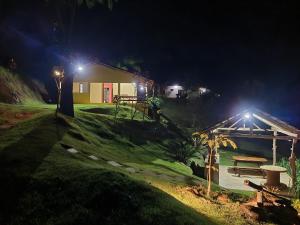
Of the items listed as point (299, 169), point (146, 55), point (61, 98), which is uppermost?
point (146, 55)

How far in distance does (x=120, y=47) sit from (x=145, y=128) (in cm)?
3580

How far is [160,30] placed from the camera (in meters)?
71.9

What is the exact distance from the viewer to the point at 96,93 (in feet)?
139

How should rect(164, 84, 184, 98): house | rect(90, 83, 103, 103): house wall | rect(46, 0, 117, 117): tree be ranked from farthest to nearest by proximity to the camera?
rect(164, 84, 184, 98): house, rect(90, 83, 103, 103): house wall, rect(46, 0, 117, 117): tree

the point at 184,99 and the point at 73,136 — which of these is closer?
the point at 73,136

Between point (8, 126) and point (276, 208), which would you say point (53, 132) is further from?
point (276, 208)

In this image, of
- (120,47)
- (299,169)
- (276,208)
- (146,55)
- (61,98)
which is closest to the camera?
(276,208)

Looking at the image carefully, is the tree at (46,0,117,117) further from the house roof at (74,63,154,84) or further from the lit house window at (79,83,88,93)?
the lit house window at (79,83,88,93)

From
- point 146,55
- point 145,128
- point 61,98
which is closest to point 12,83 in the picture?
point 61,98

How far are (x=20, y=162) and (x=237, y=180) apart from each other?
14731mm

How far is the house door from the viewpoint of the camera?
42.9 meters

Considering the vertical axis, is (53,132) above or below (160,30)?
below

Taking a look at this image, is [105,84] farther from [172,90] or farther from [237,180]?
[237,180]

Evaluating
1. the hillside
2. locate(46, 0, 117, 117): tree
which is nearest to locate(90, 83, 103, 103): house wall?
the hillside
